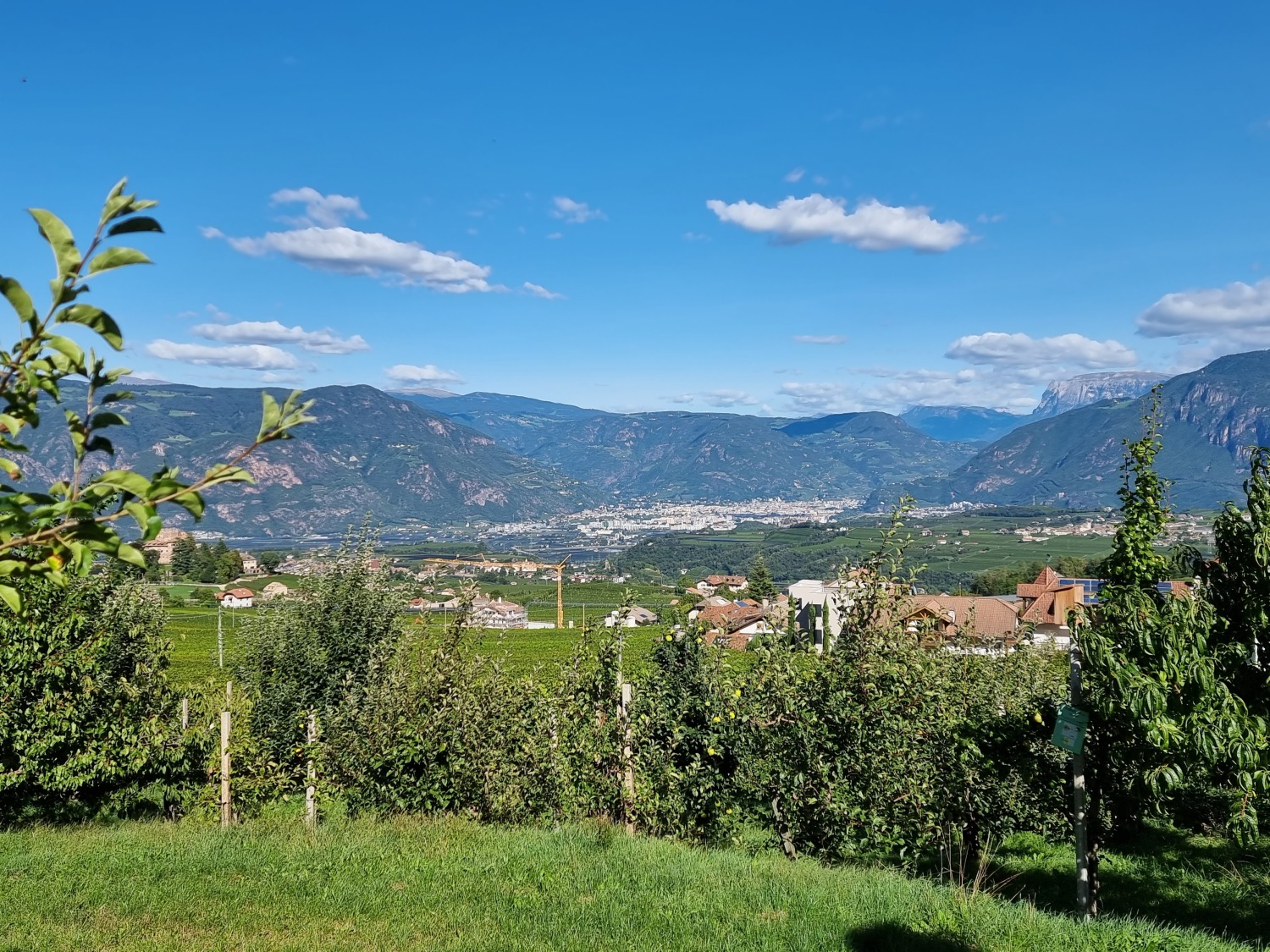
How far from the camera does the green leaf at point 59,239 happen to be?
5.40ft

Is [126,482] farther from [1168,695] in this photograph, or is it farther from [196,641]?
[196,641]

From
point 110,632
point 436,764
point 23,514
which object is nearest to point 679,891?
point 436,764

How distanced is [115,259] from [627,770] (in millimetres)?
9246

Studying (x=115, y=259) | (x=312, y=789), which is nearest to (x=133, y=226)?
(x=115, y=259)

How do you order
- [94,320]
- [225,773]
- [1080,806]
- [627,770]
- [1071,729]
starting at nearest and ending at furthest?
[94,320] < [1071,729] < [1080,806] < [627,770] < [225,773]

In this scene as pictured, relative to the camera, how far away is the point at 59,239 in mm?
1667

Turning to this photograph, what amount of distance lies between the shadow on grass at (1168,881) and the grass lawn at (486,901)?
186cm

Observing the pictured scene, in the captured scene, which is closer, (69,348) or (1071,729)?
(69,348)

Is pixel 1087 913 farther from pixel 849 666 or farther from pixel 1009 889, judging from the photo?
pixel 1009 889

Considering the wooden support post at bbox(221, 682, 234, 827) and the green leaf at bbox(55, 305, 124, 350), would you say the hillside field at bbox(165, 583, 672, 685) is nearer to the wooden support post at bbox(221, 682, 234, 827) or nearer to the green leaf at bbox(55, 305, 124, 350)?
the wooden support post at bbox(221, 682, 234, 827)

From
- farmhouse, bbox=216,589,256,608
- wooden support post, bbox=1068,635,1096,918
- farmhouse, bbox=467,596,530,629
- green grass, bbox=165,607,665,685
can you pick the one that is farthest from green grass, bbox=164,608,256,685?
wooden support post, bbox=1068,635,1096,918

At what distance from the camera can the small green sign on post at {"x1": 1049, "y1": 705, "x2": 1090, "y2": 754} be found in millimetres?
6543

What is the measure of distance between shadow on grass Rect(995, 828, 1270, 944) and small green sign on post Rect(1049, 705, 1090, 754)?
2.06 meters

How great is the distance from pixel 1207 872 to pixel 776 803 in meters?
6.20
